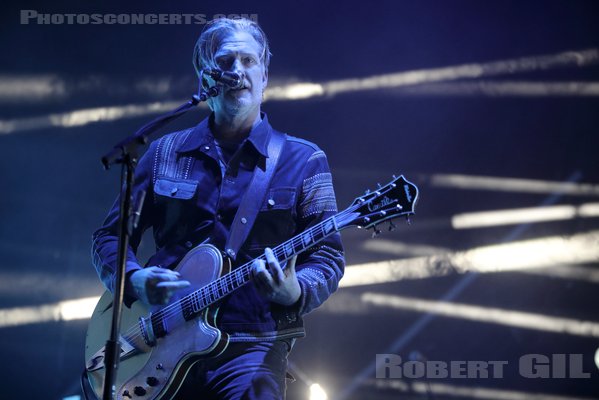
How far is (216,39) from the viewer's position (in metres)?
3.22

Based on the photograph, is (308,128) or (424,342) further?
(308,128)

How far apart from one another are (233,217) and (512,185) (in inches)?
98.3

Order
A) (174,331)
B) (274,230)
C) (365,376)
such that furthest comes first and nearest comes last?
(365,376) → (274,230) → (174,331)

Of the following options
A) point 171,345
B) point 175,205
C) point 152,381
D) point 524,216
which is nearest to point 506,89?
point 524,216

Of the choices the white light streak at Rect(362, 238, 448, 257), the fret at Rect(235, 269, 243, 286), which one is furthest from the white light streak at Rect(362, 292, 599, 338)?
the fret at Rect(235, 269, 243, 286)

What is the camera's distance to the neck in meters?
3.16

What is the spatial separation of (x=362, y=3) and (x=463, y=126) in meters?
1.13

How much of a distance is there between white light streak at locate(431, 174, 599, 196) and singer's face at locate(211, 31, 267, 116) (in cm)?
194

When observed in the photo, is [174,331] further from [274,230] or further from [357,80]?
[357,80]

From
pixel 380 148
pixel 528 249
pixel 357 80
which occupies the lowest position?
pixel 528 249

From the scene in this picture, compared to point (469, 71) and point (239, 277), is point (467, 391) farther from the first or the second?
point (239, 277)

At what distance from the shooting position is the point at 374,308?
459 cm

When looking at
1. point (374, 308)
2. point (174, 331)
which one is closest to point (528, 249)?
point (374, 308)

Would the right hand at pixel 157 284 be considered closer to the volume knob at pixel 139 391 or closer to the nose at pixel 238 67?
the volume knob at pixel 139 391
